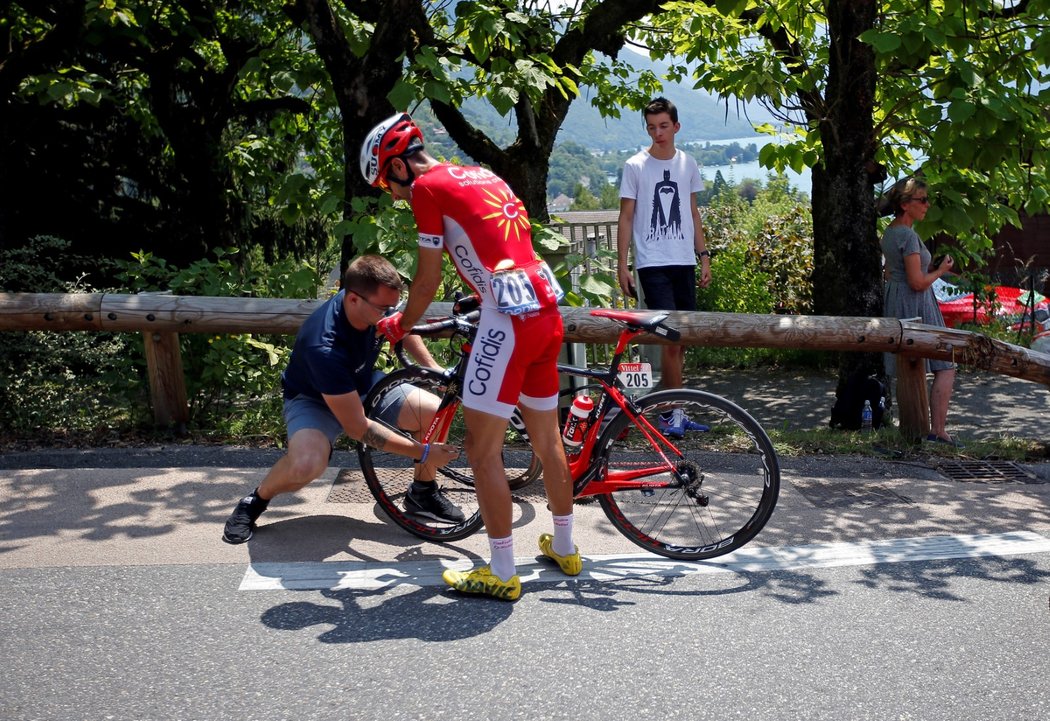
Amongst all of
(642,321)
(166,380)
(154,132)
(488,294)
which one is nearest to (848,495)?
(642,321)

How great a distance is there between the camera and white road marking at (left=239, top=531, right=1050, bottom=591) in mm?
4848

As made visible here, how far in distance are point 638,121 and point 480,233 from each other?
15388 mm

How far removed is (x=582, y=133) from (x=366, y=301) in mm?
169309

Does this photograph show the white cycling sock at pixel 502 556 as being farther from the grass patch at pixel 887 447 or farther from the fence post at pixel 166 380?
the fence post at pixel 166 380

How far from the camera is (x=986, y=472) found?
22.9ft

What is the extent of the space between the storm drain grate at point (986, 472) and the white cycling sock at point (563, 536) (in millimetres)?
3052

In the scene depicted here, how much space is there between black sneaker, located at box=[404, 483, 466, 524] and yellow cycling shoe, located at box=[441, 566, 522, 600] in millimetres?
721

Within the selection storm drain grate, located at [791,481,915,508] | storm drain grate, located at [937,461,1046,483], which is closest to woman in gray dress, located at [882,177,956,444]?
storm drain grate, located at [937,461,1046,483]

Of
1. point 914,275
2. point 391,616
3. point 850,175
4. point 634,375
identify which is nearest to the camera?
point 391,616

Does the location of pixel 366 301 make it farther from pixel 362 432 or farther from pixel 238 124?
pixel 238 124

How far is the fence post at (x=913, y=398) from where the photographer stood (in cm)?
739

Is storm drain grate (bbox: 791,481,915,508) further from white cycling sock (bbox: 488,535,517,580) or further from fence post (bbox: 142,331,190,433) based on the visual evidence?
fence post (bbox: 142,331,190,433)

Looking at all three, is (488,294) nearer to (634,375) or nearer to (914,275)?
(634,375)

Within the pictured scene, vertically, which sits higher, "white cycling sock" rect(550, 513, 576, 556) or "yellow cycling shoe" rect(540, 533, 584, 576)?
"white cycling sock" rect(550, 513, 576, 556)
